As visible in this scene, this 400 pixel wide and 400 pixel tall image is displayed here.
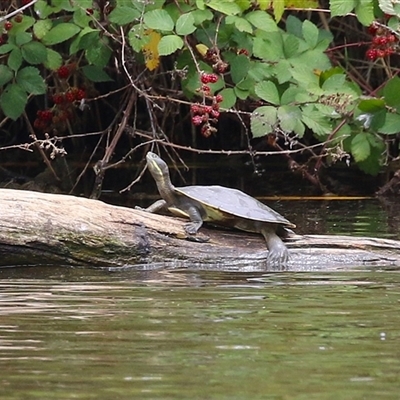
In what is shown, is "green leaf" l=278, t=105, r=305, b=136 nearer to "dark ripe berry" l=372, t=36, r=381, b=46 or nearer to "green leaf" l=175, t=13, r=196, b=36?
"dark ripe berry" l=372, t=36, r=381, b=46

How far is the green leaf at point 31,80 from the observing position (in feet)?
25.3

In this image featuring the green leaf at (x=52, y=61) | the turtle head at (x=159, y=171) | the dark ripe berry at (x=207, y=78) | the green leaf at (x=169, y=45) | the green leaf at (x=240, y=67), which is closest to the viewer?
the turtle head at (x=159, y=171)

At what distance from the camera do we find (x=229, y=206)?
18.2 feet

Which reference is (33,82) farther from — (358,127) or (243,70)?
(358,127)

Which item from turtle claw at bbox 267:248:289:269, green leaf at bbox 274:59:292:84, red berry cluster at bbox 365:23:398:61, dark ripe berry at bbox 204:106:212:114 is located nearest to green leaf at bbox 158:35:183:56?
dark ripe berry at bbox 204:106:212:114

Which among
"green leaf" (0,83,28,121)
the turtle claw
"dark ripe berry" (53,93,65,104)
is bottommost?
the turtle claw

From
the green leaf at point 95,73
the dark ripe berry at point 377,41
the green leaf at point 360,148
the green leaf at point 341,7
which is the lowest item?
the green leaf at point 360,148

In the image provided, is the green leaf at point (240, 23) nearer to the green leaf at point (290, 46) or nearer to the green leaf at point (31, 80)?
the green leaf at point (290, 46)

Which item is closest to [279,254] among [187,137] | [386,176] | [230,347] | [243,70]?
[230,347]

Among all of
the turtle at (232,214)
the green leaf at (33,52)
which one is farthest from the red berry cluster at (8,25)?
the turtle at (232,214)

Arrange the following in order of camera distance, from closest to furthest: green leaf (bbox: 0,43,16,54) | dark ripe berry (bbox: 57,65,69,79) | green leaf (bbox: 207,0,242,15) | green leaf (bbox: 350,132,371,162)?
green leaf (bbox: 207,0,242,15) → green leaf (bbox: 0,43,16,54) → dark ripe berry (bbox: 57,65,69,79) → green leaf (bbox: 350,132,371,162)

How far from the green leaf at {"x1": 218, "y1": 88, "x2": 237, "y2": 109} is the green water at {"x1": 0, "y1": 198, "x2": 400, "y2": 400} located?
7.83 feet

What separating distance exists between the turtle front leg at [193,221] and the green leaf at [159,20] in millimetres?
1723

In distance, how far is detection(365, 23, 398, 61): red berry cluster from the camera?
750cm
